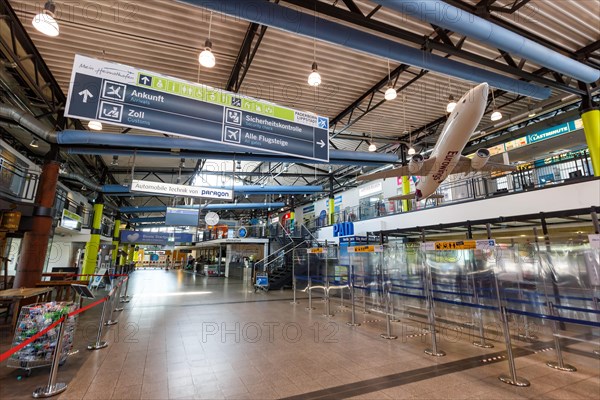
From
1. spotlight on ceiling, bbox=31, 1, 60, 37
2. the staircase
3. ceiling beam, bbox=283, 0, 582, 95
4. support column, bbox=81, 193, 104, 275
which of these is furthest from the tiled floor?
support column, bbox=81, 193, 104, 275

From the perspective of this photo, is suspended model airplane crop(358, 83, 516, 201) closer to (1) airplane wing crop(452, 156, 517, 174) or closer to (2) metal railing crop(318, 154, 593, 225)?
(1) airplane wing crop(452, 156, 517, 174)

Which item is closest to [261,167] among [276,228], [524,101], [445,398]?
[276,228]

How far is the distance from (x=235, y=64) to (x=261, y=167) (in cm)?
1369

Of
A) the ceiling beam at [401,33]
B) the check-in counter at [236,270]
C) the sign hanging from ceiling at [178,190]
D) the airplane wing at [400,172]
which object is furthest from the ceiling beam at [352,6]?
the check-in counter at [236,270]

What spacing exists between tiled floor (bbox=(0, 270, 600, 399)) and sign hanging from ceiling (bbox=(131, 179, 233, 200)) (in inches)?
122

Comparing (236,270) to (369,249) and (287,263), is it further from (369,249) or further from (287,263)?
(369,249)

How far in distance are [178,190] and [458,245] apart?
6220 millimetres

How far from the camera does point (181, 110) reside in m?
4.03

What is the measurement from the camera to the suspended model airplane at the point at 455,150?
461 cm

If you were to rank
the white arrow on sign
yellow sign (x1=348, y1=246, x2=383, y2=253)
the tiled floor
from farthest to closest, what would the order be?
yellow sign (x1=348, y1=246, x2=383, y2=253), the white arrow on sign, the tiled floor

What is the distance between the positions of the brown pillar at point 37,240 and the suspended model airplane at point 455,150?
845 cm

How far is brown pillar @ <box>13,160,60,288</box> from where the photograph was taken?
699 cm

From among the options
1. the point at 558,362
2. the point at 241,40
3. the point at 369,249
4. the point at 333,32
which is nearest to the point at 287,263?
the point at 369,249

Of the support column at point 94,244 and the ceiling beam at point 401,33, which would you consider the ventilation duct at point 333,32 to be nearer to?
the ceiling beam at point 401,33
